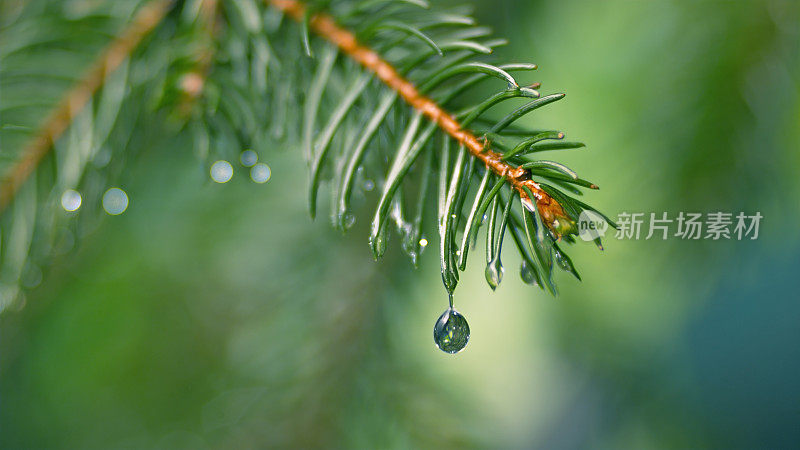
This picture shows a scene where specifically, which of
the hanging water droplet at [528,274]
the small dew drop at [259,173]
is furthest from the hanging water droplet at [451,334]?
the small dew drop at [259,173]

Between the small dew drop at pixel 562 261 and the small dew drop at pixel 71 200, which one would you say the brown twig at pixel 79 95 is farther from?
the small dew drop at pixel 562 261

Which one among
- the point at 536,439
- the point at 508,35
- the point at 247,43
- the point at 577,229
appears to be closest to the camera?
the point at 577,229

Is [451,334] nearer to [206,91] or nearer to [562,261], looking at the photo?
[562,261]

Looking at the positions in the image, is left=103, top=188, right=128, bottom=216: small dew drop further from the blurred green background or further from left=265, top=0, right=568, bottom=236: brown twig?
left=265, top=0, right=568, bottom=236: brown twig

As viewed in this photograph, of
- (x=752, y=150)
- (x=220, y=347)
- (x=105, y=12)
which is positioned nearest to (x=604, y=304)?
(x=752, y=150)

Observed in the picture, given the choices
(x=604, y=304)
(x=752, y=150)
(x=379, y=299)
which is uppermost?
(x=752, y=150)

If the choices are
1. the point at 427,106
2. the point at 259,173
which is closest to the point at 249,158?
the point at 259,173

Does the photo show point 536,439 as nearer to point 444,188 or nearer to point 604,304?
point 604,304
